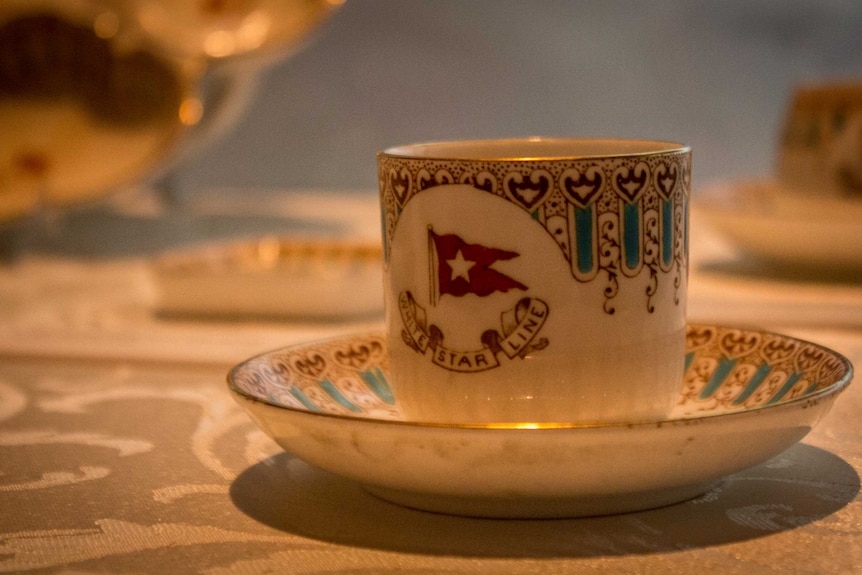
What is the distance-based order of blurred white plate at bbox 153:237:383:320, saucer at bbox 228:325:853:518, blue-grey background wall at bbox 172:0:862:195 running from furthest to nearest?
1. blue-grey background wall at bbox 172:0:862:195
2. blurred white plate at bbox 153:237:383:320
3. saucer at bbox 228:325:853:518

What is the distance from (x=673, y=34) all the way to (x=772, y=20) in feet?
0.45

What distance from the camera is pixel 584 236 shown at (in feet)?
1.12

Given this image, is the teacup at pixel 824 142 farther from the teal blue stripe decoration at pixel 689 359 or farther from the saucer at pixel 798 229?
the teal blue stripe decoration at pixel 689 359

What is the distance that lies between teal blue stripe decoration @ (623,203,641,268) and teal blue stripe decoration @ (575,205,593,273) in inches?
0.5

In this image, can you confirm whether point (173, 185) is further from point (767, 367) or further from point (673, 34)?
point (767, 367)

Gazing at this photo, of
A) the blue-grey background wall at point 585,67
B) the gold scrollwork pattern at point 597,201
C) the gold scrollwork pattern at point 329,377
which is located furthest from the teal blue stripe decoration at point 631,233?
the blue-grey background wall at point 585,67

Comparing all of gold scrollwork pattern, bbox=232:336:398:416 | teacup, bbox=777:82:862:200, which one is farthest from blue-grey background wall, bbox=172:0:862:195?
gold scrollwork pattern, bbox=232:336:398:416

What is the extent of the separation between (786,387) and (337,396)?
0.55 feet

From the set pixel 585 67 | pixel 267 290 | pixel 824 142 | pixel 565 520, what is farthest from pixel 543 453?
pixel 585 67

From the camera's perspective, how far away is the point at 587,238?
341mm

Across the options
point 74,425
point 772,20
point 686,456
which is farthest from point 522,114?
point 686,456

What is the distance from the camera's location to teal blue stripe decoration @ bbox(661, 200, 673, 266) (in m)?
0.36

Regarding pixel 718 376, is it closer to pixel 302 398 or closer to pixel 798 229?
pixel 302 398

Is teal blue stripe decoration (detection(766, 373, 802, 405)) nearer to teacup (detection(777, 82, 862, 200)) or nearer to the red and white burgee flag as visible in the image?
the red and white burgee flag
